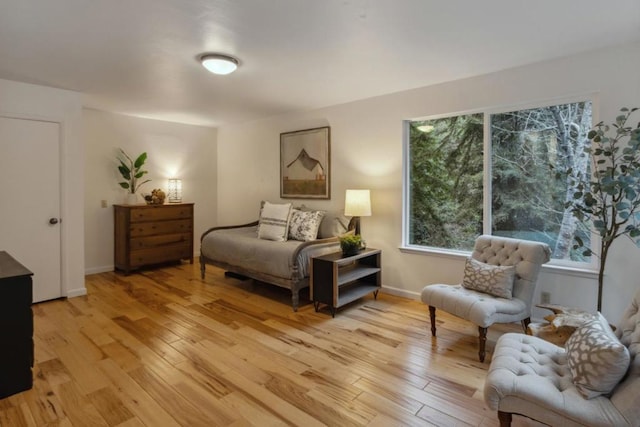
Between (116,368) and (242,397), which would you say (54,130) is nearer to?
(116,368)

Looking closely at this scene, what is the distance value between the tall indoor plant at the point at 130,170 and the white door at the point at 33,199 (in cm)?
133

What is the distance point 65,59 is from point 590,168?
446 cm

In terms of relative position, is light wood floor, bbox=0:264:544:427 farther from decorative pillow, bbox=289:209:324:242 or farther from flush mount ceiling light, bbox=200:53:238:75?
flush mount ceiling light, bbox=200:53:238:75

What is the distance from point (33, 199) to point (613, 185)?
5.11 m

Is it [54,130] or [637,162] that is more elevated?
[54,130]

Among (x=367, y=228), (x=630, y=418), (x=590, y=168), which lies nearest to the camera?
(x=630, y=418)

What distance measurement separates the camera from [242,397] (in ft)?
6.81

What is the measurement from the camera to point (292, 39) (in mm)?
2535

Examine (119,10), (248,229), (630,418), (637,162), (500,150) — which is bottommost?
(630,418)

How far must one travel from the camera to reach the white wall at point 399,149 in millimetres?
2730

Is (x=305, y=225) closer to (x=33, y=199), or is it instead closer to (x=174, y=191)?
(x=174, y=191)

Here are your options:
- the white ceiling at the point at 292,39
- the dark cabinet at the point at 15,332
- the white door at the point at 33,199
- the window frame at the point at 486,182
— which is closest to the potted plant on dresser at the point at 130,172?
the white door at the point at 33,199

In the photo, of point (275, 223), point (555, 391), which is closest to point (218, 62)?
point (275, 223)

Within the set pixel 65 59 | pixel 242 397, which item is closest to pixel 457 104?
pixel 242 397
